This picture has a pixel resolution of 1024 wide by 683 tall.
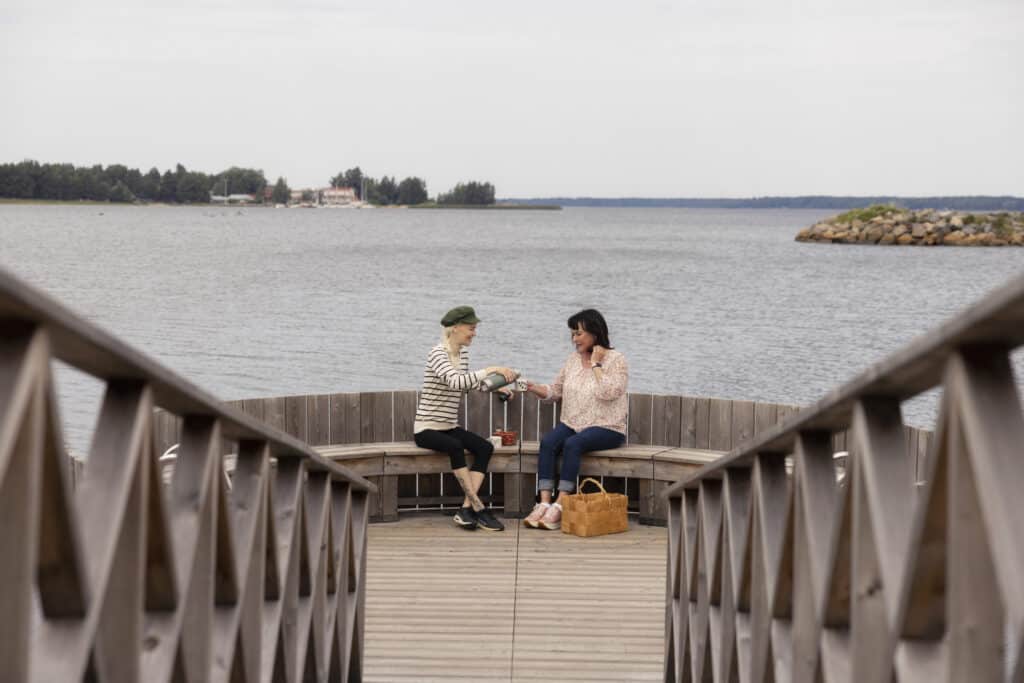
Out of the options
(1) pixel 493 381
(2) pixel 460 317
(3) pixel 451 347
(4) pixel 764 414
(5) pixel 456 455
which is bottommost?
(5) pixel 456 455

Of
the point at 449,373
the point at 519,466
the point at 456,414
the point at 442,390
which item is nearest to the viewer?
the point at 449,373

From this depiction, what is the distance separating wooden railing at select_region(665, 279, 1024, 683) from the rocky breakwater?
105 metres

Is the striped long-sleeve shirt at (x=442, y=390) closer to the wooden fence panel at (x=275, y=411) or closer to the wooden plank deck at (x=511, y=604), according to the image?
the wooden plank deck at (x=511, y=604)

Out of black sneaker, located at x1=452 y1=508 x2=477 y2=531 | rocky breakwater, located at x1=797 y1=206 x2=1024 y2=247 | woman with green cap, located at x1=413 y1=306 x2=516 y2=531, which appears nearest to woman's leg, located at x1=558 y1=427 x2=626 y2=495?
woman with green cap, located at x1=413 y1=306 x2=516 y2=531

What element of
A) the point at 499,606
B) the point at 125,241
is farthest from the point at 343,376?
the point at 125,241

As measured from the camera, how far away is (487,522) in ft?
29.4

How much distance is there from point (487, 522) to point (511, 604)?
6.09 ft

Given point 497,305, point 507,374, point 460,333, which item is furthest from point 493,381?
point 497,305

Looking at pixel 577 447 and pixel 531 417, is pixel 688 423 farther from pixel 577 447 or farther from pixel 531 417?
pixel 531 417

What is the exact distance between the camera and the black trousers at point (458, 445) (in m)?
9.02

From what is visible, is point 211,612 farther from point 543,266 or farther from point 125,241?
point 125,241

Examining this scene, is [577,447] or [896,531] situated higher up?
[896,531]

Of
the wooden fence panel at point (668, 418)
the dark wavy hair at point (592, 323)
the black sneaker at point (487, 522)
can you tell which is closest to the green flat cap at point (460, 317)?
the dark wavy hair at point (592, 323)

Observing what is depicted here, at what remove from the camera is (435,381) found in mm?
8969
